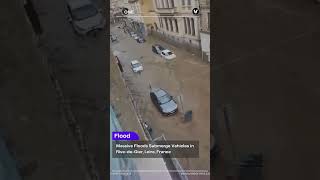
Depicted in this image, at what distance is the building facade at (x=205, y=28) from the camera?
210cm

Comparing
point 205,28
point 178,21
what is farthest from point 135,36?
point 205,28

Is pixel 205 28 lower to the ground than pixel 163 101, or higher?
higher

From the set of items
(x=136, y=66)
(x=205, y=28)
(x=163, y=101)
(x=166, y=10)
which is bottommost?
(x=163, y=101)

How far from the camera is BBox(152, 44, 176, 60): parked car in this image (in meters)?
2.17
